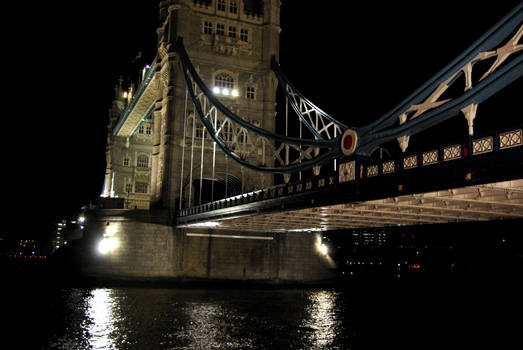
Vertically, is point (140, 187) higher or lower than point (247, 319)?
higher

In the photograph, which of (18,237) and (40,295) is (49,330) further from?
(18,237)

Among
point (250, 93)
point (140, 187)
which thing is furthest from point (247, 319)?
point (140, 187)

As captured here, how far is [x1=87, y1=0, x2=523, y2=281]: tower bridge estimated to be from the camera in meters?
20.9

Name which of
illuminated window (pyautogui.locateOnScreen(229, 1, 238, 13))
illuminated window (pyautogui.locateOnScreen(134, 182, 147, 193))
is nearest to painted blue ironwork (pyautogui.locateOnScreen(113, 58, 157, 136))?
illuminated window (pyautogui.locateOnScreen(134, 182, 147, 193))

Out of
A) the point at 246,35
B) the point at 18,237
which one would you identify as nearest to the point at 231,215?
the point at 246,35

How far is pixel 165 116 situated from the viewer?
5012cm

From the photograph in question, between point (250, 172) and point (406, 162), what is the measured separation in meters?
31.7

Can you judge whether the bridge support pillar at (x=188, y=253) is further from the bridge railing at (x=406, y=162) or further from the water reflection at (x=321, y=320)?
the bridge railing at (x=406, y=162)

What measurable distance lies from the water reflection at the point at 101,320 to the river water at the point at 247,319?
40mm

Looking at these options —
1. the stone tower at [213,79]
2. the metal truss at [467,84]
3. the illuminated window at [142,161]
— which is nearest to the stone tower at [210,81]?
the stone tower at [213,79]

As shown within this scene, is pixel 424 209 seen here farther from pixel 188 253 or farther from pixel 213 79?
pixel 213 79


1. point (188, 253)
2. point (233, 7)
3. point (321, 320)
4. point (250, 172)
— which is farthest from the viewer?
point (233, 7)

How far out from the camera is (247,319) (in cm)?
2592

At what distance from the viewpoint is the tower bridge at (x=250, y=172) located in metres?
20.9
